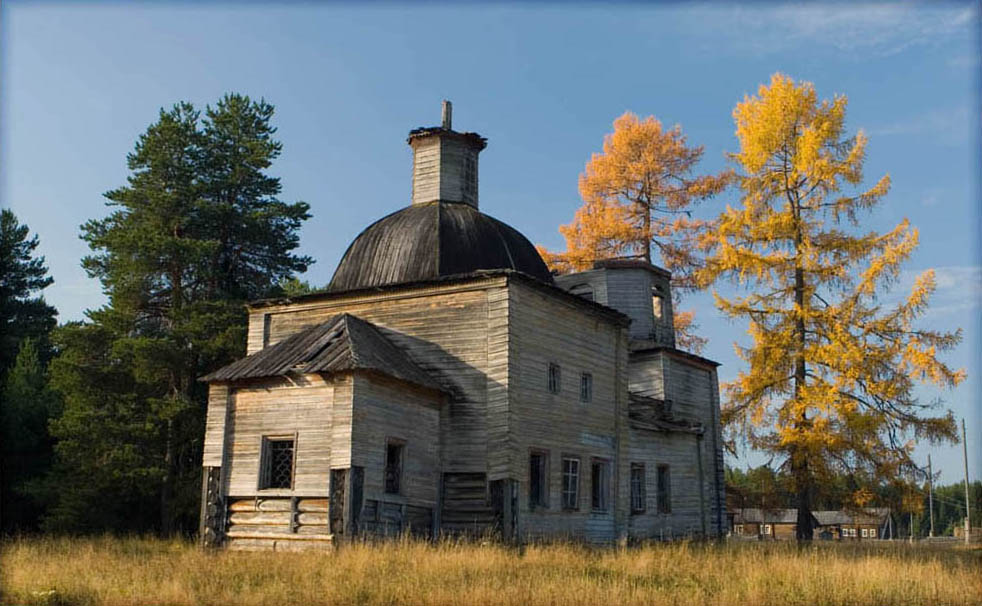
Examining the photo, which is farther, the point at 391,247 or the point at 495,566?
the point at 391,247

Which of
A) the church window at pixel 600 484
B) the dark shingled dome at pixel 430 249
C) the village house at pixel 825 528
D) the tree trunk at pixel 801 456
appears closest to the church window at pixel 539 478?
the church window at pixel 600 484

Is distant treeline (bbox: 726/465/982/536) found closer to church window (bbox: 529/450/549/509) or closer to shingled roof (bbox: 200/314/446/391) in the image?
church window (bbox: 529/450/549/509)

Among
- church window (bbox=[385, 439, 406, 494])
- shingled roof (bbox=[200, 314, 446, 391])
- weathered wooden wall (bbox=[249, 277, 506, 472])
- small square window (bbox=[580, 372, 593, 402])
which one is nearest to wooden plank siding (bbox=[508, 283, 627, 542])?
small square window (bbox=[580, 372, 593, 402])

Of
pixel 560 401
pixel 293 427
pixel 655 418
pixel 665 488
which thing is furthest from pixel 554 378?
pixel 665 488

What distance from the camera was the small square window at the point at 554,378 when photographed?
21.3m

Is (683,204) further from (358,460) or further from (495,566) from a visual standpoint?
(495,566)

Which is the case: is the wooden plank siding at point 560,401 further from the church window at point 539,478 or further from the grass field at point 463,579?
the grass field at point 463,579

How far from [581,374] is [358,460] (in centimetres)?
718

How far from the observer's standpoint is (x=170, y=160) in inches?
1139

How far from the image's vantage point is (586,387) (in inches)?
891

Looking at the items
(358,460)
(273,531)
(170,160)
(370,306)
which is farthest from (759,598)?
(170,160)

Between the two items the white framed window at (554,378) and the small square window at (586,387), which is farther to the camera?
the small square window at (586,387)

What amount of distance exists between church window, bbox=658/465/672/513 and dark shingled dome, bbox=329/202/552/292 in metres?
6.91

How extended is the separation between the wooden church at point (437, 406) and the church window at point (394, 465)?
0.10ft
